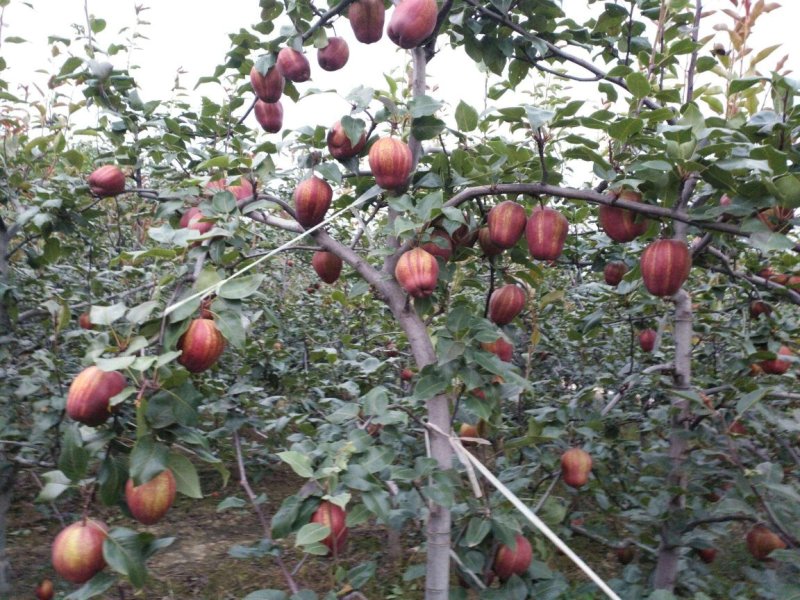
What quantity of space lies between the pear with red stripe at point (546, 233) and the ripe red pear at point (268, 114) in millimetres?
716

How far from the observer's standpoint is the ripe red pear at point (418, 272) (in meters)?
1.10

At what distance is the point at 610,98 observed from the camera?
1.50 metres

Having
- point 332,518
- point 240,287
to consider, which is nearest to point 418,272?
point 240,287

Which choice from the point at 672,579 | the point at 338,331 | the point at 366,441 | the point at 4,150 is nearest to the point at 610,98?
the point at 366,441

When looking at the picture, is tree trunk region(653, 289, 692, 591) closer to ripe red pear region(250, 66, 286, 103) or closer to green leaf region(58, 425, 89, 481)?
ripe red pear region(250, 66, 286, 103)

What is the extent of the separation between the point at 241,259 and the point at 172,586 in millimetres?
1905

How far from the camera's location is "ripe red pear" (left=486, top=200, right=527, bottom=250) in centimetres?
120

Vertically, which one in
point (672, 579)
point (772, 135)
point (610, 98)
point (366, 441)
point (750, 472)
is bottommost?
point (672, 579)

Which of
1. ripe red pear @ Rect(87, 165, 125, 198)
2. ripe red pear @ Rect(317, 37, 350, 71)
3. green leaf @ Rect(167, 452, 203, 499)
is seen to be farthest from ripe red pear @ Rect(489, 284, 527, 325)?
ripe red pear @ Rect(87, 165, 125, 198)

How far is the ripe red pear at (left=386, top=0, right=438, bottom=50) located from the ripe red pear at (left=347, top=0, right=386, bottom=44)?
98 mm

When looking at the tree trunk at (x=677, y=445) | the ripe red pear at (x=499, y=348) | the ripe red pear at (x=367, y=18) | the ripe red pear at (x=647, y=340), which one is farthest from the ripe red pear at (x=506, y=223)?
the ripe red pear at (x=647, y=340)

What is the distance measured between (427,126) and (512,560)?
3.01 ft

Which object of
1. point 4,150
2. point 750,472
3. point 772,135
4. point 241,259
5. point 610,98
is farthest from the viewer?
point 4,150

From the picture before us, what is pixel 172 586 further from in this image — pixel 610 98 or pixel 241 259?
pixel 610 98
